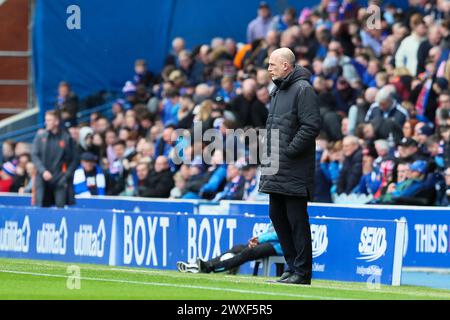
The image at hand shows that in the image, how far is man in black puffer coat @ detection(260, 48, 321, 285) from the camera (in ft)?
41.5

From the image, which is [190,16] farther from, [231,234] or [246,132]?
[231,234]

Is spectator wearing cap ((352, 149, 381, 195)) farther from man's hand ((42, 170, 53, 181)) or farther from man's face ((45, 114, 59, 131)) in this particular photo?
man's face ((45, 114, 59, 131))

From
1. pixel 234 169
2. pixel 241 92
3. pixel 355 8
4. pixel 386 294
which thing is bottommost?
pixel 386 294

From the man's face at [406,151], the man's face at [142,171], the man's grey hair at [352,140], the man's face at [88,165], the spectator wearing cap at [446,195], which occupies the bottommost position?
the spectator wearing cap at [446,195]

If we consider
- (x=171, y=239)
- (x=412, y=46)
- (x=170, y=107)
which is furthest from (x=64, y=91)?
(x=171, y=239)

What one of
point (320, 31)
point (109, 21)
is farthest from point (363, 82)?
point (109, 21)

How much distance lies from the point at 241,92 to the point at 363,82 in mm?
2181

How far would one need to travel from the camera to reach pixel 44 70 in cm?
2856

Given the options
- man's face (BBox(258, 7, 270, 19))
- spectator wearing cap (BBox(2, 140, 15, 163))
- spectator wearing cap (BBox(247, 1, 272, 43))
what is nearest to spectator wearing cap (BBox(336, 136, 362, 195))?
spectator wearing cap (BBox(247, 1, 272, 43))

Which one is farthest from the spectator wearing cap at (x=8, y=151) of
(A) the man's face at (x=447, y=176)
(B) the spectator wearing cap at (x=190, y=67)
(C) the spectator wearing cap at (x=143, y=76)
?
(A) the man's face at (x=447, y=176)

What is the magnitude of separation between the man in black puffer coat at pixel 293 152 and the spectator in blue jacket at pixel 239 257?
2900mm

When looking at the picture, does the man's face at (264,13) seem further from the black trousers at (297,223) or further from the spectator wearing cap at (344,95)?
the black trousers at (297,223)

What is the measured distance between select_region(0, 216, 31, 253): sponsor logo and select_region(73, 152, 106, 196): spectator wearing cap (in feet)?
9.20

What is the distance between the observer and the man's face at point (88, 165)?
22953 millimetres
